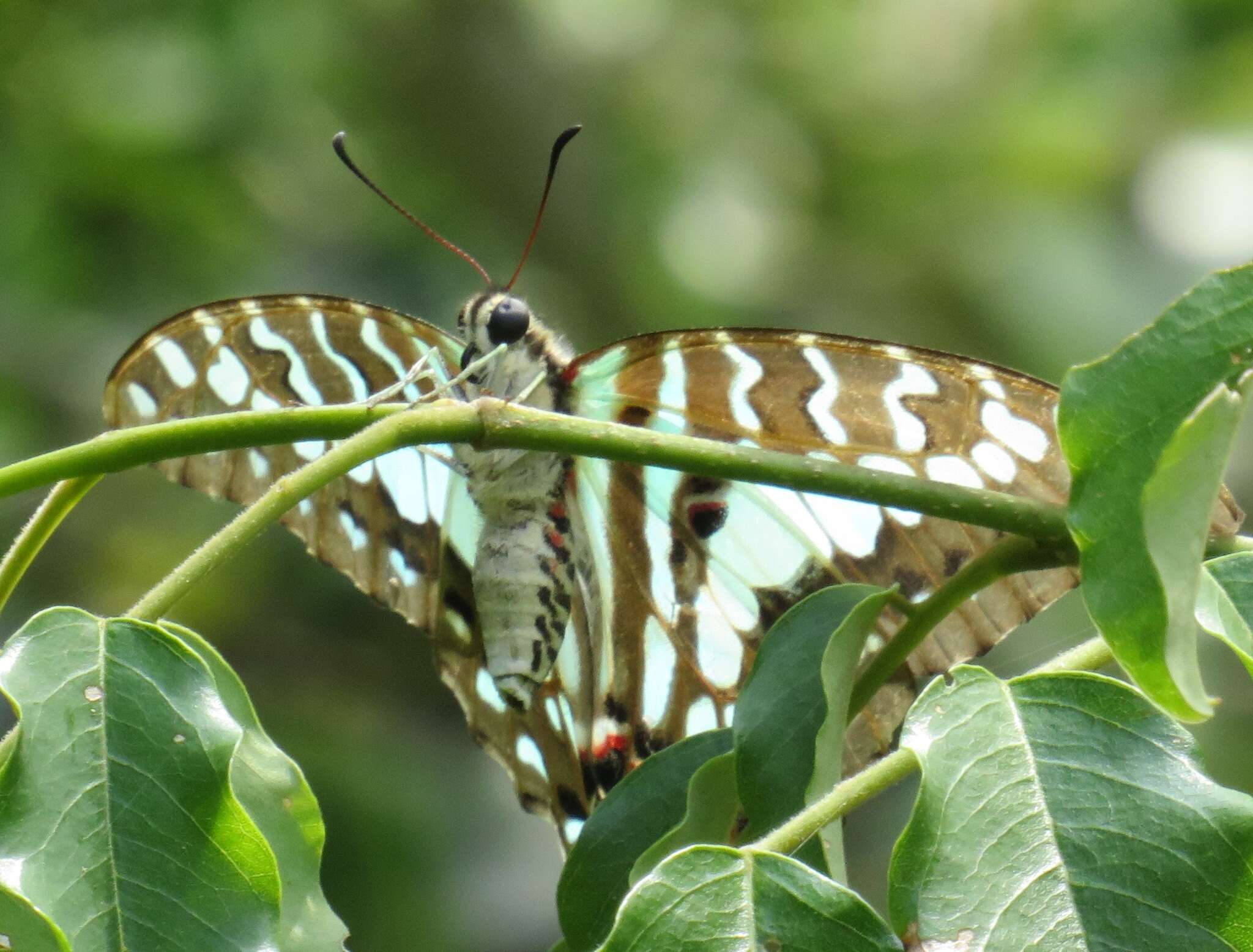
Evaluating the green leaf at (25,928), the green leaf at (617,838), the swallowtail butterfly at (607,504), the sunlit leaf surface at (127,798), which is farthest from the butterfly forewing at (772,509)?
the green leaf at (25,928)

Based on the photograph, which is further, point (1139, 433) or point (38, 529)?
point (38, 529)

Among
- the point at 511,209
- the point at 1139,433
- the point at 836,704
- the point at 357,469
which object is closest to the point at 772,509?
the point at 357,469

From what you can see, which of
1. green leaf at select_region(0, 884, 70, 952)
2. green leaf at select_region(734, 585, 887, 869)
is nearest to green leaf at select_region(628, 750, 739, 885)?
green leaf at select_region(734, 585, 887, 869)

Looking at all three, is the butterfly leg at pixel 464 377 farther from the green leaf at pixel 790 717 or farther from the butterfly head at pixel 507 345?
the green leaf at pixel 790 717

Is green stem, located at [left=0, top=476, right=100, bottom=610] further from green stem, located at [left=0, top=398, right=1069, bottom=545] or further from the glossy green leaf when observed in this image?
the glossy green leaf

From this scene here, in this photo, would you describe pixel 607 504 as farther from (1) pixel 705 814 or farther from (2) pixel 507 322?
(1) pixel 705 814

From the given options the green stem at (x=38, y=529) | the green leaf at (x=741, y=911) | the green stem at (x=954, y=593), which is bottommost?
the green leaf at (x=741, y=911)
